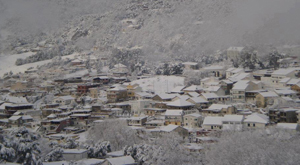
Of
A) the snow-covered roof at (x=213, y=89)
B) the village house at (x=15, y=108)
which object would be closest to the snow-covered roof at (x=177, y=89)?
the snow-covered roof at (x=213, y=89)

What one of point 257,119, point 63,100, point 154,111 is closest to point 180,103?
point 154,111

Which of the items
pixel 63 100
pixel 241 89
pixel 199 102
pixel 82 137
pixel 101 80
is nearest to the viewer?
pixel 82 137

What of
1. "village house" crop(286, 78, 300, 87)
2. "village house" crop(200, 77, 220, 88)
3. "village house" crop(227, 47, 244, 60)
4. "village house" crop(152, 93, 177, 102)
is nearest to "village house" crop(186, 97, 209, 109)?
"village house" crop(152, 93, 177, 102)

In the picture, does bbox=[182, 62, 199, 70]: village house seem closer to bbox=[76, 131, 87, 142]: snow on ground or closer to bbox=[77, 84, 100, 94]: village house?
bbox=[77, 84, 100, 94]: village house

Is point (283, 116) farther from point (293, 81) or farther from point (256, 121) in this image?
point (293, 81)

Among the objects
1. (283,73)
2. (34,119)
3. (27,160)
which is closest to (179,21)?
(283,73)

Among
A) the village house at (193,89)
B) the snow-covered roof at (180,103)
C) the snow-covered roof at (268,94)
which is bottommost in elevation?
the snow-covered roof at (180,103)

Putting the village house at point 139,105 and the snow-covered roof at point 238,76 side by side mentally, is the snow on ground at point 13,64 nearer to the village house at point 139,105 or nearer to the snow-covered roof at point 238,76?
the village house at point 139,105

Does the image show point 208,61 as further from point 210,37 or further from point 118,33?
point 118,33
